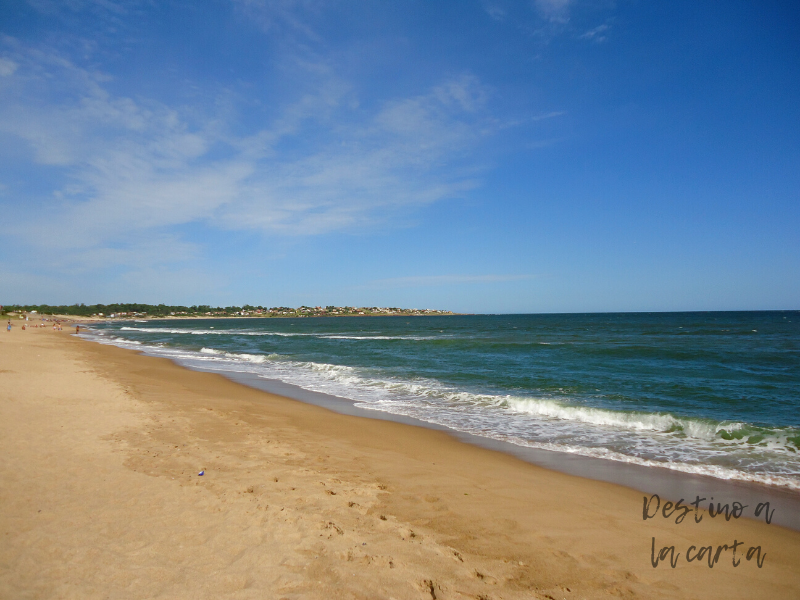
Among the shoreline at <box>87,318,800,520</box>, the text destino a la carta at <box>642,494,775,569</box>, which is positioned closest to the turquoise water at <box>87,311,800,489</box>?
the shoreline at <box>87,318,800,520</box>

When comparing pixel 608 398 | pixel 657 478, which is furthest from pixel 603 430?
pixel 608 398

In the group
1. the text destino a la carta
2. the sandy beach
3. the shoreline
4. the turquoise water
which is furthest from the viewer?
the turquoise water

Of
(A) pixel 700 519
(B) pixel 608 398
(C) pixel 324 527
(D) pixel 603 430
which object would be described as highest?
(C) pixel 324 527

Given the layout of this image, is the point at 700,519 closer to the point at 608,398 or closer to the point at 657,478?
the point at 657,478

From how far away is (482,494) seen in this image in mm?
6219

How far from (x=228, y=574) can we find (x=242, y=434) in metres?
5.72

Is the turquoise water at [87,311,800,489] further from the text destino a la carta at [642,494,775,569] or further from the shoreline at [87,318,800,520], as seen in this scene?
the text destino a la carta at [642,494,775,569]

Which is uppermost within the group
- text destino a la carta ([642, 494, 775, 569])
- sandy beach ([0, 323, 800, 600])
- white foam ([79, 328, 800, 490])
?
sandy beach ([0, 323, 800, 600])

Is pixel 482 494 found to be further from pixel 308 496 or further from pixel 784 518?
pixel 784 518

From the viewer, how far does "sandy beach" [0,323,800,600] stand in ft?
12.4

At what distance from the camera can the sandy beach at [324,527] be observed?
3.78 metres

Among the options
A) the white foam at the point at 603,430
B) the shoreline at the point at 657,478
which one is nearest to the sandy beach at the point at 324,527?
the shoreline at the point at 657,478

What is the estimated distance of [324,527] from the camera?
188 inches

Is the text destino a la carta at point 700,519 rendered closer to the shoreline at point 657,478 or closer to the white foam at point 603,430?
the shoreline at point 657,478
